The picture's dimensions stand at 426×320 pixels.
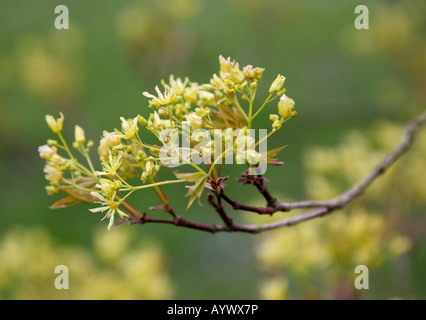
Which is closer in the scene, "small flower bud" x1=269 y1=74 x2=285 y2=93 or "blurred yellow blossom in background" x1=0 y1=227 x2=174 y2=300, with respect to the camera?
"small flower bud" x1=269 y1=74 x2=285 y2=93

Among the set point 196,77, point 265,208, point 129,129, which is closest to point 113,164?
point 129,129

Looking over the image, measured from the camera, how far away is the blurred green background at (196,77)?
2760 millimetres

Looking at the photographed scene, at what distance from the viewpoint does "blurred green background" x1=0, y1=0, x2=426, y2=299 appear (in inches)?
109

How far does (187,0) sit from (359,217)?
67.7 inches

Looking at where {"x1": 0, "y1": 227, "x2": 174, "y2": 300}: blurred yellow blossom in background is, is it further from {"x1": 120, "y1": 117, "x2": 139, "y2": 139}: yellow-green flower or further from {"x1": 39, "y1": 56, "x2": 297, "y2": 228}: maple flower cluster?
{"x1": 120, "y1": 117, "x2": 139, "y2": 139}: yellow-green flower

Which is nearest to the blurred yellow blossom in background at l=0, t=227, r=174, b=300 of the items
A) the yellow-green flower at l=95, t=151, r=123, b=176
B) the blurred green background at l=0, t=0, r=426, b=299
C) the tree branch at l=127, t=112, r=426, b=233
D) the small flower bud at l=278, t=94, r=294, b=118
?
the blurred green background at l=0, t=0, r=426, b=299

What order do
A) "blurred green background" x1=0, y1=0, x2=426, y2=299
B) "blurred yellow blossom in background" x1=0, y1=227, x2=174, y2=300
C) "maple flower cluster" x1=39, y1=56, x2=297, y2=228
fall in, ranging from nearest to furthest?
"maple flower cluster" x1=39, y1=56, x2=297, y2=228, "blurred yellow blossom in background" x1=0, y1=227, x2=174, y2=300, "blurred green background" x1=0, y1=0, x2=426, y2=299

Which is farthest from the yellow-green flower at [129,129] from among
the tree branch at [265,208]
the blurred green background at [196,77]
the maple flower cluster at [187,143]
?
the blurred green background at [196,77]

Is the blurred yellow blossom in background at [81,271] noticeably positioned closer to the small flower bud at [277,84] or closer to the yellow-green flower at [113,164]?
the yellow-green flower at [113,164]

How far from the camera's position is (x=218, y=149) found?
0.96 m

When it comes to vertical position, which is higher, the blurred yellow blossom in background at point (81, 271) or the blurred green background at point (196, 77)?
the blurred green background at point (196, 77)

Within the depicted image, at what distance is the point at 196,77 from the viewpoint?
4.63 metres

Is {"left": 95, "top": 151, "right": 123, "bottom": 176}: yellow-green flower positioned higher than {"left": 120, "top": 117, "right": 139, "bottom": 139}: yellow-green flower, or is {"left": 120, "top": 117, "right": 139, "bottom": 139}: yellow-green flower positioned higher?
{"left": 120, "top": 117, "right": 139, "bottom": 139}: yellow-green flower

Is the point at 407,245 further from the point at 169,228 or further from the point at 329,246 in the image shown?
the point at 169,228
